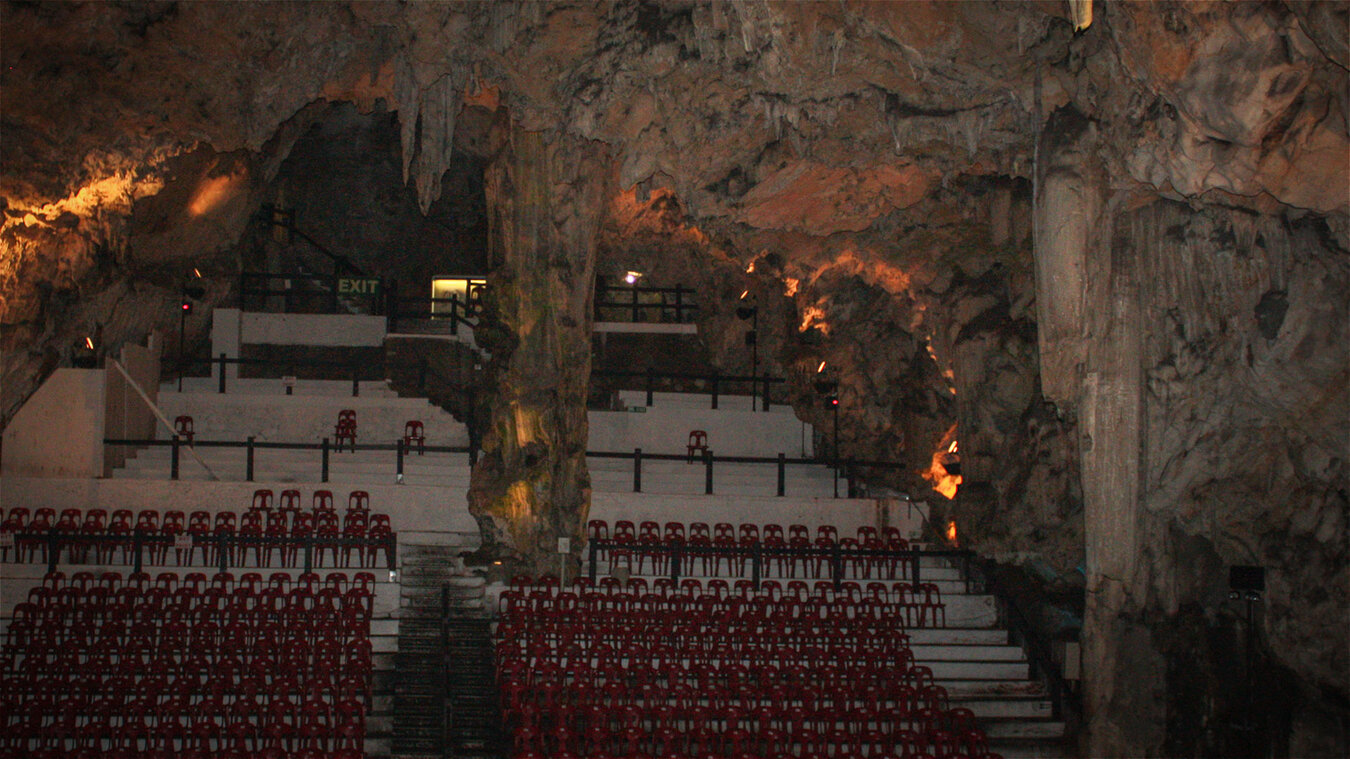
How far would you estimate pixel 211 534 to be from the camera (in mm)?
18359

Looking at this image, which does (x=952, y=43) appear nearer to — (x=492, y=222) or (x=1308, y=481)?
(x=1308, y=481)

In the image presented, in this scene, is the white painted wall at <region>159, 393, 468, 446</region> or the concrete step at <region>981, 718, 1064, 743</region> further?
the white painted wall at <region>159, 393, 468, 446</region>

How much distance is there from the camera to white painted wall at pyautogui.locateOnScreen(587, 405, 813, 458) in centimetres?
2531

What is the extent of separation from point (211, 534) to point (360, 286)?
38.1 feet

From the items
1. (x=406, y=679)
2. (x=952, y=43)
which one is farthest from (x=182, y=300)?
(x=952, y=43)

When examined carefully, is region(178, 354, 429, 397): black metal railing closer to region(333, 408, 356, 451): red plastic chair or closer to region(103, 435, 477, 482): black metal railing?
region(333, 408, 356, 451): red plastic chair

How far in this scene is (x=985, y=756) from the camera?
13.1 m

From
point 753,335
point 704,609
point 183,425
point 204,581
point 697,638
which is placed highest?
point 753,335

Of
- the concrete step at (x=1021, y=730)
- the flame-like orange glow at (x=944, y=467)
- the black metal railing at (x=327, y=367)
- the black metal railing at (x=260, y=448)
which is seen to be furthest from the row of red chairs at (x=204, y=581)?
the flame-like orange glow at (x=944, y=467)

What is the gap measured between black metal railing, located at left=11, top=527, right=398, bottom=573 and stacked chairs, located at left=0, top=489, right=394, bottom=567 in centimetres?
1

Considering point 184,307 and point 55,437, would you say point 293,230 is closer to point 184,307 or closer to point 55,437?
point 184,307

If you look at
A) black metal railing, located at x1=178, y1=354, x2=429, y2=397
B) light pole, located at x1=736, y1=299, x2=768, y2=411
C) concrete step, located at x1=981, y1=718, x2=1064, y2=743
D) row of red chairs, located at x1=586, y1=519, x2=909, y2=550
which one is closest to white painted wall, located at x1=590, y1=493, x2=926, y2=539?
row of red chairs, located at x1=586, y1=519, x2=909, y2=550

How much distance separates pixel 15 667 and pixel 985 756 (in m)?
12.1

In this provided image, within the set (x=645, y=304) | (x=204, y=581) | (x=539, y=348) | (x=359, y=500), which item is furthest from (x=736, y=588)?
(x=645, y=304)
